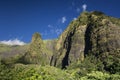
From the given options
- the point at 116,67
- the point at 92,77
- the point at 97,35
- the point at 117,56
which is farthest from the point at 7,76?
the point at 97,35

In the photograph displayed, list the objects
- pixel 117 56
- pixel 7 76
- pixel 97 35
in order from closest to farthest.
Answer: pixel 7 76
pixel 117 56
pixel 97 35

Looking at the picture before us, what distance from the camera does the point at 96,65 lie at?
17375 centimetres

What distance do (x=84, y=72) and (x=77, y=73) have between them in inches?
147

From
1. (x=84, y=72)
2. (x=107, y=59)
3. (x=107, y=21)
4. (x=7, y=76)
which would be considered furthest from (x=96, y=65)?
(x=7, y=76)

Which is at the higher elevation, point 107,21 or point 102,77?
point 107,21

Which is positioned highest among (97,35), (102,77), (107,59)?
(97,35)

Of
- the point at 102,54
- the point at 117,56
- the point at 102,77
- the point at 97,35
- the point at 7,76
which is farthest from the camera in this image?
the point at 97,35

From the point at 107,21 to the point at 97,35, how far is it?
1121 centimetres

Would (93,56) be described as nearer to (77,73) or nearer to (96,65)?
(96,65)

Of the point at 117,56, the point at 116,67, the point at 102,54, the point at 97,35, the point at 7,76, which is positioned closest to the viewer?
the point at 7,76

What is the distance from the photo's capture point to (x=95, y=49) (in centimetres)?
19112

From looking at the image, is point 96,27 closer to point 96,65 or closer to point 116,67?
point 96,65

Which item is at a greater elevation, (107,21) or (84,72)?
(107,21)

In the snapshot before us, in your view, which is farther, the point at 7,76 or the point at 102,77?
the point at 102,77
